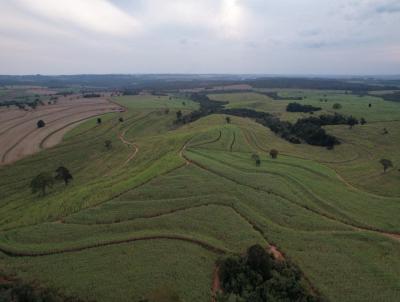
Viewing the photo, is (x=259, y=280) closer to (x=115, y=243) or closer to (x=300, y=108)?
(x=115, y=243)

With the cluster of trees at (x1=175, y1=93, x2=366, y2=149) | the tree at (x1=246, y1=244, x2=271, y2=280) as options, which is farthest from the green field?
the cluster of trees at (x1=175, y1=93, x2=366, y2=149)

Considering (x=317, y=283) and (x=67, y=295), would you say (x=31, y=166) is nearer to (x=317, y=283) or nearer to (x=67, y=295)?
(x=67, y=295)

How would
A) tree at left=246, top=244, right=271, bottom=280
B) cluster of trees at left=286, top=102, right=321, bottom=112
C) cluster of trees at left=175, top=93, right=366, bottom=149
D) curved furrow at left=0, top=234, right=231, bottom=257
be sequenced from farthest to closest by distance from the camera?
cluster of trees at left=286, top=102, right=321, bottom=112 → cluster of trees at left=175, top=93, right=366, bottom=149 → curved furrow at left=0, top=234, right=231, bottom=257 → tree at left=246, top=244, right=271, bottom=280

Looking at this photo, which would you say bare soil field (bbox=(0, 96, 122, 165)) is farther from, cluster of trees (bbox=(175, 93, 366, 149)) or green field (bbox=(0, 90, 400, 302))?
cluster of trees (bbox=(175, 93, 366, 149))

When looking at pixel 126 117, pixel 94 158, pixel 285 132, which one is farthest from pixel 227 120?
pixel 94 158

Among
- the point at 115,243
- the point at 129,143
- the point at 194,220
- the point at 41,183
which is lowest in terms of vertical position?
the point at 129,143

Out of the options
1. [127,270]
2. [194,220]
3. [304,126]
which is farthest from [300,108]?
[127,270]
